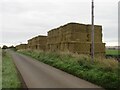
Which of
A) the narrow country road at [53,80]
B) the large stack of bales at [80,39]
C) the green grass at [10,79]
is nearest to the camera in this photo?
the narrow country road at [53,80]

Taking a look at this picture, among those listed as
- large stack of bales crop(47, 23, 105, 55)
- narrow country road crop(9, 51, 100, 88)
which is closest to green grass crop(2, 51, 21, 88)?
narrow country road crop(9, 51, 100, 88)

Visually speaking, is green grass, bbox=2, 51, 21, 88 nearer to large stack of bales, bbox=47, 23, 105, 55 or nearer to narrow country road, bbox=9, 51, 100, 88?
narrow country road, bbox=9, 51, 100, 88

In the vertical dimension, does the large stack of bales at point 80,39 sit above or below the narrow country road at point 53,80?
above

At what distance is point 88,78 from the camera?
37.1 feet

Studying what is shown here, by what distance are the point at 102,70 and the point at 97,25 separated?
46.4ft

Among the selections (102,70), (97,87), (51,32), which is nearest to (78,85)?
(97,87)

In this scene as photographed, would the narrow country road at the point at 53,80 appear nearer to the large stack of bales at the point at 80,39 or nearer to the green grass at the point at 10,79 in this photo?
the green grass at the point at 10,79

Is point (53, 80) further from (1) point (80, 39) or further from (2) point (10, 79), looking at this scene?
(1) point (80, 39)

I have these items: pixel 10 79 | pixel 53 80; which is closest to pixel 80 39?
pixel 53 80

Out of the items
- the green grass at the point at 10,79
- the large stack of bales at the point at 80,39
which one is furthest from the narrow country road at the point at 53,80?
the large stack of bales at the point at 80,39

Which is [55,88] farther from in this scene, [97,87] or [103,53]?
[103,53]

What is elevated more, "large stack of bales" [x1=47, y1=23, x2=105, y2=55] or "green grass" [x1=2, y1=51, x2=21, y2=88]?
"large stack of bales" [x1=47, y1=23, x2=105, y2=55]

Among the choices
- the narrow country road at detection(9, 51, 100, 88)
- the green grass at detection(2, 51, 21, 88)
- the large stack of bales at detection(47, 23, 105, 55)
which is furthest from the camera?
the large stack of bales at detection(47, 23, 105, 55)

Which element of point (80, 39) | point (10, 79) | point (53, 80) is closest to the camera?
point (53, 80)
